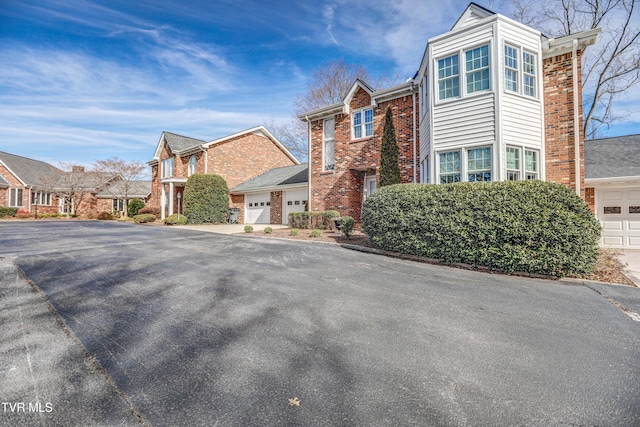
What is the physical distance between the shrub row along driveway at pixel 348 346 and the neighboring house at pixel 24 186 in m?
35.6

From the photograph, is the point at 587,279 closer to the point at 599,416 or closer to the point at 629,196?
the point at 599,416

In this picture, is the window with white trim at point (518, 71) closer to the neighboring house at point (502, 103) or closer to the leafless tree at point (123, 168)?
the neighboring house at point (502, 103)

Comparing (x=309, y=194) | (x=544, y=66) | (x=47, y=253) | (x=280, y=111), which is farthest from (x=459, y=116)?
(x=280, y=111)

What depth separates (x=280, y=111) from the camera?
100 ft

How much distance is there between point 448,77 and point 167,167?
25.1 m

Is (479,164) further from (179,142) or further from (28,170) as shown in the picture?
(28,170)

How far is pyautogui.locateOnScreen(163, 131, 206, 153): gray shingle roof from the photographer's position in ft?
82.7

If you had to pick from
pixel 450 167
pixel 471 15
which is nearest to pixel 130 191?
pixel 450 167

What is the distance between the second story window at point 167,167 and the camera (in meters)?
26.1

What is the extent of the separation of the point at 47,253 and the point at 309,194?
38.5 ft

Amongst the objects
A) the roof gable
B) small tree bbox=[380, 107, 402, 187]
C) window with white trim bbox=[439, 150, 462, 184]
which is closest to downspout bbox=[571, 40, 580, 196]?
the roof gable

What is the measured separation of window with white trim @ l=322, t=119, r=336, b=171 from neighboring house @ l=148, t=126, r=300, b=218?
34.2ft

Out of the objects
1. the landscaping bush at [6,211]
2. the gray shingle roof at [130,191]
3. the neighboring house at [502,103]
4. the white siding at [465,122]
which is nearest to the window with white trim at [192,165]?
the gray shingle roof at [130,191]

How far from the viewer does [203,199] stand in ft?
65.7
